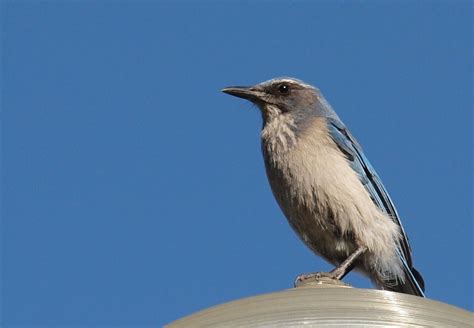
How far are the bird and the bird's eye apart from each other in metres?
0.71

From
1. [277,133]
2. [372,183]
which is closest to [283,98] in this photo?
[277,133]

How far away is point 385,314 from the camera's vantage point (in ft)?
14.4

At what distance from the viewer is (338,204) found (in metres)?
8.19

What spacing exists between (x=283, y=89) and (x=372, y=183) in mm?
1621

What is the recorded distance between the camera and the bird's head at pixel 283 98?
Result: 9.47 metres

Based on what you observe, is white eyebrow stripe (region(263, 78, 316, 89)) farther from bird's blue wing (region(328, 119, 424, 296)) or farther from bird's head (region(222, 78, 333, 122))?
bird's blue wing (region(328, 119, 424, 296))

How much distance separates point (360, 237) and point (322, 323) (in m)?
3.93

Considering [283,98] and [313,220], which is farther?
[283,98]

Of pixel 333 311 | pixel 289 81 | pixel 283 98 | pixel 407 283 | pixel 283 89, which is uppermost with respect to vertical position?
pixel 289 81

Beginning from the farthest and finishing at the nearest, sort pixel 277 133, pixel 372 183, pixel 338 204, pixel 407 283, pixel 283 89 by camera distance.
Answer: pixel 283 89 < pixel 277 133 < pixel 372 183 < pixel 407 283 < pixel 338 204

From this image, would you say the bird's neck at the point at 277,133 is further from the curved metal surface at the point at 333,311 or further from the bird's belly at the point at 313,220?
the curved metal surface at the point at 333,311

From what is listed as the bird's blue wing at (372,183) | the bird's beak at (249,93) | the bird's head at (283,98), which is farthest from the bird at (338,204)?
the bird's beak at (249,93)

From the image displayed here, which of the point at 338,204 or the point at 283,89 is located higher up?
the point at 283,89

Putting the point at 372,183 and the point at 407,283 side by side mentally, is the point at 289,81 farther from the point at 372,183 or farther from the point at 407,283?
the point at 407,283
